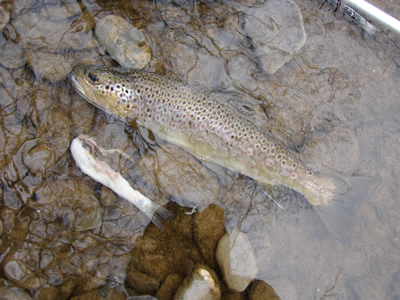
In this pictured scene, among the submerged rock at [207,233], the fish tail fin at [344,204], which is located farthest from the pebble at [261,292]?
the fish tail fin at [344,204]

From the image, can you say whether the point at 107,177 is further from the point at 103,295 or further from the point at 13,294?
the point at 13,294

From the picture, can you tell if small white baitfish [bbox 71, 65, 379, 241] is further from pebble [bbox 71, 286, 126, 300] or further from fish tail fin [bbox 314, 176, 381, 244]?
pebble [bbox 71, 286, 126, 300]

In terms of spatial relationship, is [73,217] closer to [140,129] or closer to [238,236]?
[140,129]

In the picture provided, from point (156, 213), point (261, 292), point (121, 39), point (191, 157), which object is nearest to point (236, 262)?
point (261, 292)

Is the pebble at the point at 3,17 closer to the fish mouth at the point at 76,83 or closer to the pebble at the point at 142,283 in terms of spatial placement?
the fish mouth at the point at 76,83

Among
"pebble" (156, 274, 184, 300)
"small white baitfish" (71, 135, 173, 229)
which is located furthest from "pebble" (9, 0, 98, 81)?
"pebble" (156, 274, 184, 300)

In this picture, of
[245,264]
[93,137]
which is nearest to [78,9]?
[93,137]
